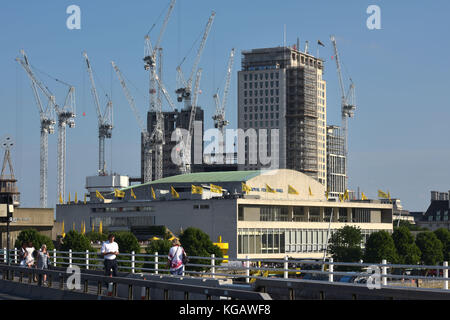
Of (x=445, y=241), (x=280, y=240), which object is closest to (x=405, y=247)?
(x=280, y=240)

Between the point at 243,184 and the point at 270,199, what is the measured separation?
8586mm

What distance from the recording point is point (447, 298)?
18.1 metres

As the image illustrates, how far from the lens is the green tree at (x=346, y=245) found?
497 ft

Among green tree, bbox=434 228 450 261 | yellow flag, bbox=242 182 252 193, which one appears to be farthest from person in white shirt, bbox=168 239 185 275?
green tree, bbox=434 228 450 261

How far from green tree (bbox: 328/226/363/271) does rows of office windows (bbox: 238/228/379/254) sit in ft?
21.9

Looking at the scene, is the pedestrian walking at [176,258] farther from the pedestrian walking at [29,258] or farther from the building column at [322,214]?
the building column at [322,214]

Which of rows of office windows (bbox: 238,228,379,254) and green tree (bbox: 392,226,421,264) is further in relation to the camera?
rows of office windows (bbox: 238,228,379,254)

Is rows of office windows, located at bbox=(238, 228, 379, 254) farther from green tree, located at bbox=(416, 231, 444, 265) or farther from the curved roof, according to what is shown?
the curved roof

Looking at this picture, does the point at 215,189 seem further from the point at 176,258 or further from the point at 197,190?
the point at 176,258

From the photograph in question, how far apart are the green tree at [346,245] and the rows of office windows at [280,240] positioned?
668cm

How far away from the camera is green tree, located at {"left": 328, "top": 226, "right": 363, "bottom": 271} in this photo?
152 meters

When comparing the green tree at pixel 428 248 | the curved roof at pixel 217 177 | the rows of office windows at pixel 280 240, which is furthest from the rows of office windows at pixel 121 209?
the green tree at pixel 428 248
